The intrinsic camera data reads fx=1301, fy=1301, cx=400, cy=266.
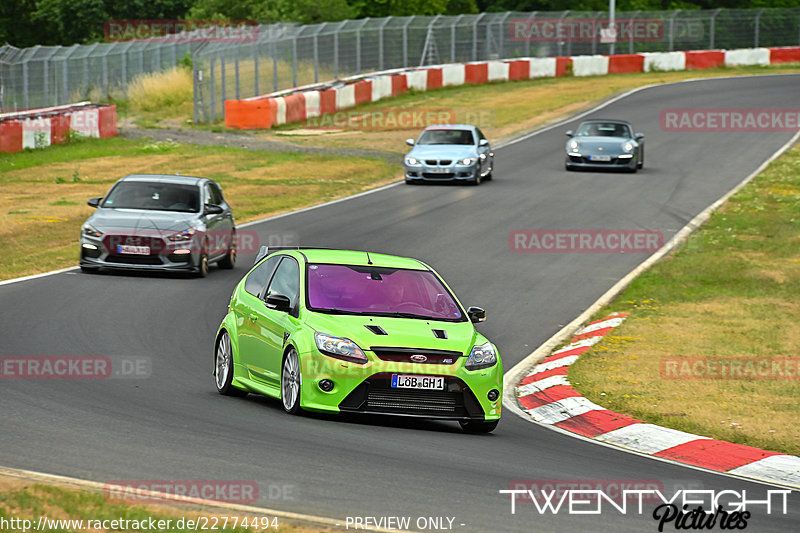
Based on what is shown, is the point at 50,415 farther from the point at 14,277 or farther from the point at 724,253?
the point at 724,253

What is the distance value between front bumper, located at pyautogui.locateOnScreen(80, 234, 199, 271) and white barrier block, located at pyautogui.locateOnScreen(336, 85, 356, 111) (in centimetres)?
3064

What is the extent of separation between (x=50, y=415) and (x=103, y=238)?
993cm

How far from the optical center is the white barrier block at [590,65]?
6294cm

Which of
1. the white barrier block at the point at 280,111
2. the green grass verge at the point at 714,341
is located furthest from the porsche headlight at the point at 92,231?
the white barrier block at the point at 280,111

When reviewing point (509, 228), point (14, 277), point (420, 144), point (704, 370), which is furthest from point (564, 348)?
point (420, 144)

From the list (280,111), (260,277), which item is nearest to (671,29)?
(280,111)

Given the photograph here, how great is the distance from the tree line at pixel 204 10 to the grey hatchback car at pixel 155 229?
54579 mm

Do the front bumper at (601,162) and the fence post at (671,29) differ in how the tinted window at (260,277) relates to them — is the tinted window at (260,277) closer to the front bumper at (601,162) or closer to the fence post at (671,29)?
the front bumper at (601,162)

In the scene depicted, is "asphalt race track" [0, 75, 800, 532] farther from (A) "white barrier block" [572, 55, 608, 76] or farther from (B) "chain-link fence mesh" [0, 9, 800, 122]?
(A) "white barrier block" [572, 55, 608, 76]

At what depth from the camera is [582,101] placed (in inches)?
2072

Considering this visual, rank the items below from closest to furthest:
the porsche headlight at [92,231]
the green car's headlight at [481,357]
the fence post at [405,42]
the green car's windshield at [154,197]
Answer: the green car's headlight at [481,357]
the porsche headlight at [92,231]
the green car's windshield at [154,197]
the fence post at [405,42]

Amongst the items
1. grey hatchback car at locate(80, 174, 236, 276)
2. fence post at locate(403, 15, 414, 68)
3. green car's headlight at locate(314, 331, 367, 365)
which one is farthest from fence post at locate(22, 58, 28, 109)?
green car's headlight at locate(314, 331, 367, 365)

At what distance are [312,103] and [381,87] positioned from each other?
5.51 metres

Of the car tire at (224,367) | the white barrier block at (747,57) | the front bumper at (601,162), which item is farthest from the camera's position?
the white barrier block at (747,57)
